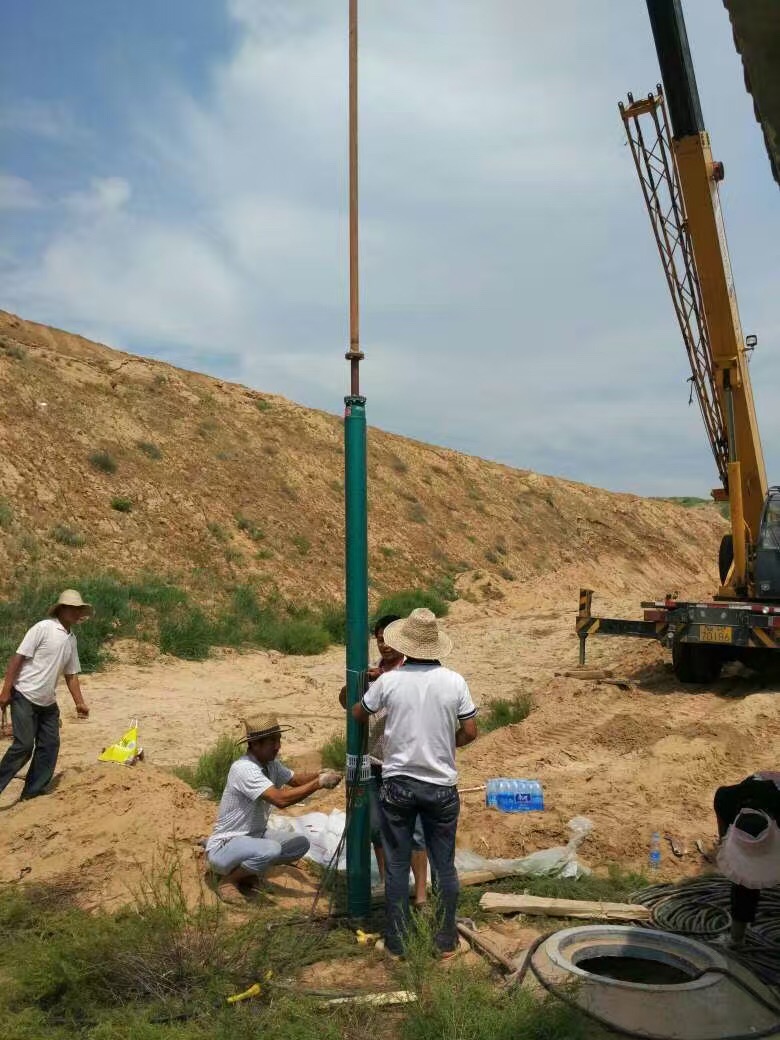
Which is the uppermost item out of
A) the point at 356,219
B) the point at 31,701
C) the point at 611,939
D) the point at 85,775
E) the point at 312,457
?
the point at 312,457

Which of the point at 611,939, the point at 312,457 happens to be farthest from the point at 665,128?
the point at 312,457

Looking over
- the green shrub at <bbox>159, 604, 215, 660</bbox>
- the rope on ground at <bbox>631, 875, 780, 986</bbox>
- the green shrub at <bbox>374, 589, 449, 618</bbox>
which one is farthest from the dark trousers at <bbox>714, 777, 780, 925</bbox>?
the green shrub at <bbox>374, 589, 449, 618</bbox>

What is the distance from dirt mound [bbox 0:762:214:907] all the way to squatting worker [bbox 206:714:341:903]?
29 cm

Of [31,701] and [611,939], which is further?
[31,701]

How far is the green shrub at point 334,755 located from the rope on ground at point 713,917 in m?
4.04

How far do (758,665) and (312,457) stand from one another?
2106cm

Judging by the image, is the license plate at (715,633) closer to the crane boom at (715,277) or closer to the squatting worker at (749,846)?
the crane boom at (715,277)

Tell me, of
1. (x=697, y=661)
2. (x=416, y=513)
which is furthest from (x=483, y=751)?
(x=416, y=513)

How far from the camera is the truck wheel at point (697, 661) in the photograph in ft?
40.7

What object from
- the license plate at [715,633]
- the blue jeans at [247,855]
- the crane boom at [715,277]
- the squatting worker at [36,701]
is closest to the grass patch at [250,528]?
the crane boom at [715,277]

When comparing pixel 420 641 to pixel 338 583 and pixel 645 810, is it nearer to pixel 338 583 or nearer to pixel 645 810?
pixel 645 810

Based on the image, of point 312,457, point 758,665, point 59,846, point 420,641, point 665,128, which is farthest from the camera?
point 312,457

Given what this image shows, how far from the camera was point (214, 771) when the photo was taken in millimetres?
Answer: 8219

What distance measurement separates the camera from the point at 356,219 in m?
5.50
